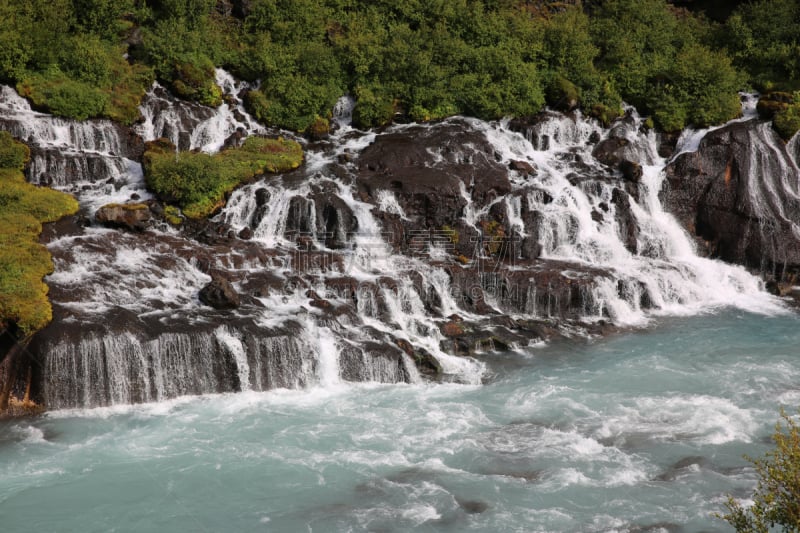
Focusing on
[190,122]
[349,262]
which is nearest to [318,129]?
[190,122]

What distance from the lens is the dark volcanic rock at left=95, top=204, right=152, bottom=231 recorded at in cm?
2378

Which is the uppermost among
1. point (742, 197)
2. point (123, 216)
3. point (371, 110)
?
point (371, 110)

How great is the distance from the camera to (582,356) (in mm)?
21375

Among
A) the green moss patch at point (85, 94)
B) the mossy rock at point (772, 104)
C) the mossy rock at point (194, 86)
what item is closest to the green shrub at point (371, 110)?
the mossy rock at point (194, 86)

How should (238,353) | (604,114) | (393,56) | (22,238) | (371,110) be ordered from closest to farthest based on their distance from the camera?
(238,353) → (22,238) → (371,110) → (604,114) → (393,56)

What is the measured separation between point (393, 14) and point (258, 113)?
11630 mm

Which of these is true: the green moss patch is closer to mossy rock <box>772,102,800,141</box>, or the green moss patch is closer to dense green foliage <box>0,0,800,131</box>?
dense green foliage <box>0,0,800,131</box>

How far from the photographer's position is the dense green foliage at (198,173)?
2570cm

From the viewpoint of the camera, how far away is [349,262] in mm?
24500

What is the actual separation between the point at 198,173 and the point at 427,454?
15.0 meters

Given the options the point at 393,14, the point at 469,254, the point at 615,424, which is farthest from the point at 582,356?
the point at 393,14

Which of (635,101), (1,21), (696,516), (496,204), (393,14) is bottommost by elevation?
(696,516)

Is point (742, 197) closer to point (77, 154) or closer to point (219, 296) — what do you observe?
point (219, 296)

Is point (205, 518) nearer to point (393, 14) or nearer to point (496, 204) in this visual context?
point (496, 204)
